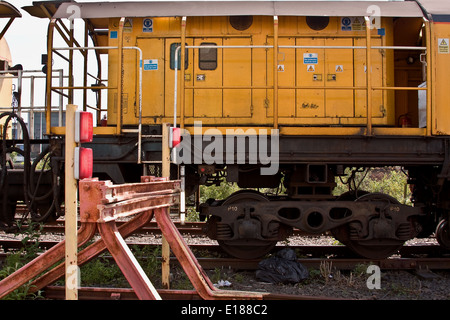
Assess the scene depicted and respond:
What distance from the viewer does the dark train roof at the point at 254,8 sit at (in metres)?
5.54

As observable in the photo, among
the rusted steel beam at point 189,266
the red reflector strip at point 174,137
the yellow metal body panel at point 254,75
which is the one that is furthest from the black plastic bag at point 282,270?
the red reflector strip at point 174,137

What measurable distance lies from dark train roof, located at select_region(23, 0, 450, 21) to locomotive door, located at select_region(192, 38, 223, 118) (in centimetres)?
69

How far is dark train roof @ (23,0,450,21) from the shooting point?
554 cm

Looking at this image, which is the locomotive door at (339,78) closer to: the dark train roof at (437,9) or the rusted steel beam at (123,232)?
the dark train roof at (437,9)

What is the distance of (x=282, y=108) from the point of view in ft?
20.1

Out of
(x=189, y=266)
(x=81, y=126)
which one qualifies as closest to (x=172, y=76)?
(x=189, y=266)

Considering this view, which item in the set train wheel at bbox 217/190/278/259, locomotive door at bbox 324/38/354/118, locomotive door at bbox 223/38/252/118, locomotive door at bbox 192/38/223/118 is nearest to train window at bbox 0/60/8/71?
locomotive door at bbox 192/38/223/118

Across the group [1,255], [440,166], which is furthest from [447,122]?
[1,255]

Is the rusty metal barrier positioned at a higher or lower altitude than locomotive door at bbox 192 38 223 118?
lower

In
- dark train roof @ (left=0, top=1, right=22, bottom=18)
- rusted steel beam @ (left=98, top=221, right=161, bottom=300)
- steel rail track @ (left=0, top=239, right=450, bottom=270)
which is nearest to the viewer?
rusted steel beam @ (left=98, top=221, right=161, bottom=300)

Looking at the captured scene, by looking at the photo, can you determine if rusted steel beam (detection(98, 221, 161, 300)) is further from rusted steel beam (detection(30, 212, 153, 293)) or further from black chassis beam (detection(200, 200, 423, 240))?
black chassis beam (detection(200, 200, 423, 240))

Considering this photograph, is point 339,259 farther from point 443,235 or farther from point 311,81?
point 311,81

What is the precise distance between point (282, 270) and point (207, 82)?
9.98 feet

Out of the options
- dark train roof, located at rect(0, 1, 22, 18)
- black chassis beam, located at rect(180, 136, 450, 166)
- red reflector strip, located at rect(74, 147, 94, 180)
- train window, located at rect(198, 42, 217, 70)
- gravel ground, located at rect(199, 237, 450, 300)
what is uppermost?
dark train roof, located at rect(0, 1, 22, 18)
